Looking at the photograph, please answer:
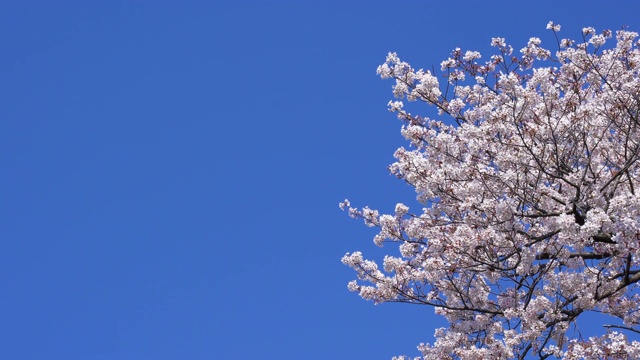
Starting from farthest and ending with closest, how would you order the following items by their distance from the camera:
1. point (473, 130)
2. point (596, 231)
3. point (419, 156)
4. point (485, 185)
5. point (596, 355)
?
1. point (419, 156)
2. point (473, 130)
3. point (485, 185)
4. point (596, 355)
5. point (596, 231)

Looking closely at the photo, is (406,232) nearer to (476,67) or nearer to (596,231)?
(476,67)

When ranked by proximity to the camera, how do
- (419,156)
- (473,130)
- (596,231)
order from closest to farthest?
(596,231)
(473,130)
(419,156)

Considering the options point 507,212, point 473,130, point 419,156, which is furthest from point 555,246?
point 419,156

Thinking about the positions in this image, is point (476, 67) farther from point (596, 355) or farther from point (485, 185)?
point (596, 355)

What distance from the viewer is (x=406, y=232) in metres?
14.1

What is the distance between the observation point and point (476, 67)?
14.0m

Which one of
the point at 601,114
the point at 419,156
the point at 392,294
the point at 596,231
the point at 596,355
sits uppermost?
the point at 419,156

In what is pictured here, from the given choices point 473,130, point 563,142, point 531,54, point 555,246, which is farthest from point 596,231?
point 531,54

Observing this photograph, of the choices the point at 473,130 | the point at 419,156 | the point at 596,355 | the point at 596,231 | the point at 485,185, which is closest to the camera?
the point at 596,231

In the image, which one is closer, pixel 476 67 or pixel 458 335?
Answer: pixel 458 335

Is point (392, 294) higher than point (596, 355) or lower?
higher

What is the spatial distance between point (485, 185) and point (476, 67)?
346 cm

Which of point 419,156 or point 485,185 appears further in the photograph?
point 419,156

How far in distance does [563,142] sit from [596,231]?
277 cm
